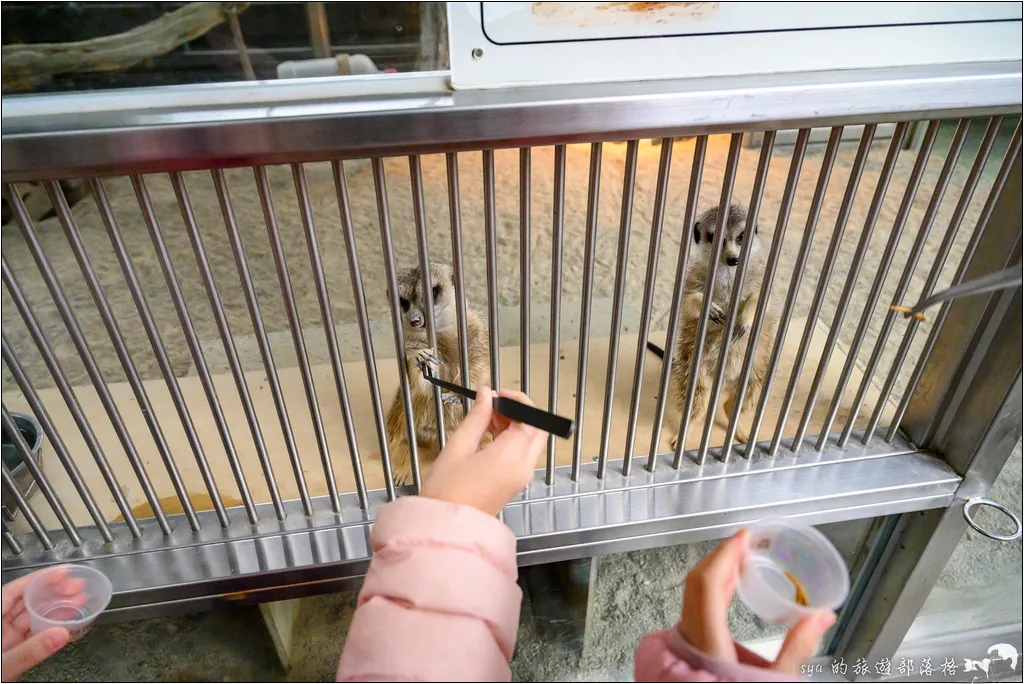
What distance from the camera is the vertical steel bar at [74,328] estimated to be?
56 centimetres

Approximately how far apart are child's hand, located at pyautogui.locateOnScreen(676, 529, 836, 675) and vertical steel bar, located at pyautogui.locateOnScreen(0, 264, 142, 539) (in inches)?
24.3

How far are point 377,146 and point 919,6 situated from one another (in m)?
0.46

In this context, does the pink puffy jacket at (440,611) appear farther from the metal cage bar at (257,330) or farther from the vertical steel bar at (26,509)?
the vertical steel bar at (26,509)

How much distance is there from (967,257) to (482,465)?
62cm

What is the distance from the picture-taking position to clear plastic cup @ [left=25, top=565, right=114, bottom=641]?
27.9 inches

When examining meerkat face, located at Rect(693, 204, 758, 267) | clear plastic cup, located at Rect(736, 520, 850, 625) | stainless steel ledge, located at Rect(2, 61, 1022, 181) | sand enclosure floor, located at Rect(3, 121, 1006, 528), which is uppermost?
stainless steel ledge, located at Rect(2, 61, 1022, 181)

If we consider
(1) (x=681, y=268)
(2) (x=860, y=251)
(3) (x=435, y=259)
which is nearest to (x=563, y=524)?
(1) (x=681, y=268)

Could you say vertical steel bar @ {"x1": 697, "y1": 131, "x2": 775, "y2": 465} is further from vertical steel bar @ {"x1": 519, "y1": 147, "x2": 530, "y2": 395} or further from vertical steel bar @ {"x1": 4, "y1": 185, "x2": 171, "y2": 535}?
vertical steel bar @ {"x1": 4, "y1": 185, "x2": 171, "y2": 535}

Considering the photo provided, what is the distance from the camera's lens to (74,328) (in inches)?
26.5

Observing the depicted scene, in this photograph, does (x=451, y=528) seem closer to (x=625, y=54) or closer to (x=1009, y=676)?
(x=625, y=54)

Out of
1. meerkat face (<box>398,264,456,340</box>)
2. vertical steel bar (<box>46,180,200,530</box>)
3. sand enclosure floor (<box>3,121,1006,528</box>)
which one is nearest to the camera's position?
vertical steel bar (<box>46,180,200,530</box>)

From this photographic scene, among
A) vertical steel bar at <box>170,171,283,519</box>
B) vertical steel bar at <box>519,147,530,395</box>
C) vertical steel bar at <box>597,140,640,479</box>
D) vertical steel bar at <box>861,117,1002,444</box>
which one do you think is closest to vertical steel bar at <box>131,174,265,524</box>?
vertical steel bar at <box>170,171,283,519</box>

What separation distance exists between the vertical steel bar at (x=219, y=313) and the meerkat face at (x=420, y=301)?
282 millimetres

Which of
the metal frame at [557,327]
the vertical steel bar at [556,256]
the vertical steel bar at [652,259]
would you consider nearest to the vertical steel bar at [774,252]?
the metal frame at [557,327]
